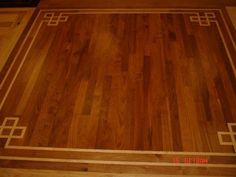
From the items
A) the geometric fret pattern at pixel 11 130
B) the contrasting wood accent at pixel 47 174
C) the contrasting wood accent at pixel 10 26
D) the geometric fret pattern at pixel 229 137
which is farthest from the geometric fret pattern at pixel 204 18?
the geometric fret pattern at pixel 11 130

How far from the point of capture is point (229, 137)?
177 centimetres

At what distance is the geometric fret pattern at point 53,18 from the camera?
Result: 282 centimetres

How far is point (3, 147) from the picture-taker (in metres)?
1.80

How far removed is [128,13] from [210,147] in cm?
181

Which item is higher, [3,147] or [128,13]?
[128,13]

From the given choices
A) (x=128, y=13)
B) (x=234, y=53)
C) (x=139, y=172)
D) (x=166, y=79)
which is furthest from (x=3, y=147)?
(x=234, y=53)

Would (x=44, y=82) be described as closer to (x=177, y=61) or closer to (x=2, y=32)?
(x=2, y=32)

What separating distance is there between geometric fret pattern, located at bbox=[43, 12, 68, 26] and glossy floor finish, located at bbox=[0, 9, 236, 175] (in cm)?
1

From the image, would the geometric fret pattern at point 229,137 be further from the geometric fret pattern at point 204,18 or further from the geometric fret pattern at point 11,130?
the geometric fret pattern at point 11,130

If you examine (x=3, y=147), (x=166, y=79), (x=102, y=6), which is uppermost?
(x=102, y=6)

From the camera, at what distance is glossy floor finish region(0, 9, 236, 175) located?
5.62 ft

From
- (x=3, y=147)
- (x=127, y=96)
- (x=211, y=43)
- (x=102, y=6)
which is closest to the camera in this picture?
(x=3, y=147)

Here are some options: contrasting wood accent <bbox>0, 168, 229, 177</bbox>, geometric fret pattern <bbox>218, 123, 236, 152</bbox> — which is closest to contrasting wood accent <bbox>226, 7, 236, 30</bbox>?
geometric fret pattern <bbox>218, 123, 236, 152</bbox>

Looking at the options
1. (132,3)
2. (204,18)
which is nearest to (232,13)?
(204,18)
